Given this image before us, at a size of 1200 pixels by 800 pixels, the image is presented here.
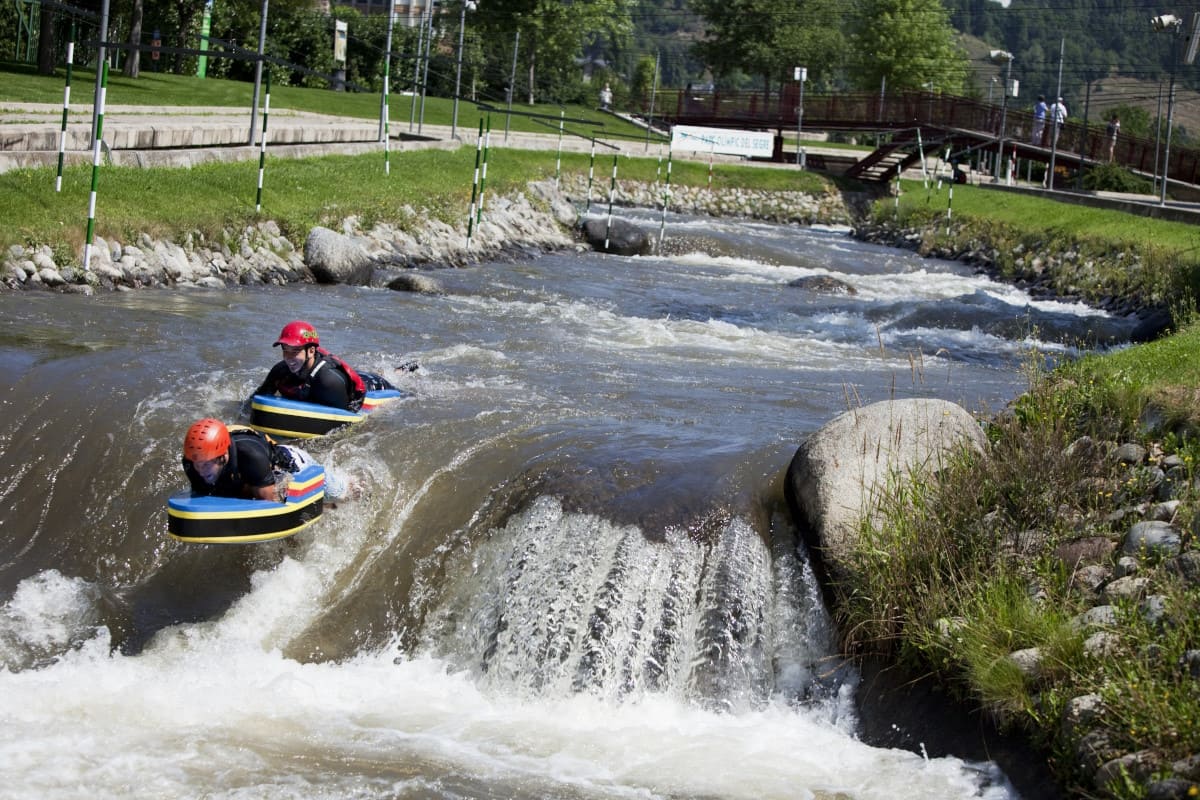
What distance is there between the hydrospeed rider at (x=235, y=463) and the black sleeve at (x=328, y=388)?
1.42 m

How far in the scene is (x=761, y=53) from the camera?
72812mm

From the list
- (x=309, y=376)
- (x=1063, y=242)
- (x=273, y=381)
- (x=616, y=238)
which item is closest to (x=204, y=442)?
(x=309, y=376)

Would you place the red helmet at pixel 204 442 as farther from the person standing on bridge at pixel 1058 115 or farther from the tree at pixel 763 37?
the tree at pixel 763 37

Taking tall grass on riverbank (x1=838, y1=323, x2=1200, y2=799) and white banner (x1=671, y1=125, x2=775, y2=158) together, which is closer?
tall grass on riverbank (x1=838, y1=323, x2=1200, y2=799)

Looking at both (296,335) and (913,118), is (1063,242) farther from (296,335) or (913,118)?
(913,118)

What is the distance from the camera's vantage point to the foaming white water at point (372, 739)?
7.26 m

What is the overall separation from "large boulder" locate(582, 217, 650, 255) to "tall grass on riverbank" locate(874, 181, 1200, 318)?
7.01 metres

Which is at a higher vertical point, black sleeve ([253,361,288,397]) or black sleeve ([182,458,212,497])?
black sleeve ([253,361,288,397])

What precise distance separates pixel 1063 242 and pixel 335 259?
14.3 meters

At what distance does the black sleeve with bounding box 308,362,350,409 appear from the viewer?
11.0 m

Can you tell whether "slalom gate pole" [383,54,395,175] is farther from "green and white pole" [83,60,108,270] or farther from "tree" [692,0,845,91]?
"tree" [692,0,845,91]

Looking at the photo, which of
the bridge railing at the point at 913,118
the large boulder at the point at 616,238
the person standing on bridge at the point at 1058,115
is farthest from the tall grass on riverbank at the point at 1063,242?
the large boulder at the point at 616,238

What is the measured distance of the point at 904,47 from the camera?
72.3 m

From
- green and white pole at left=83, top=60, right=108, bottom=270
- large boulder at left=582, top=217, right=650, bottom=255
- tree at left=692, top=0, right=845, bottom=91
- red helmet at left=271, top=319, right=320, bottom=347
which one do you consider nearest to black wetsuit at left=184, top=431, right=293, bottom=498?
red helmet at left=271, top=319, right=320, bottom=347
